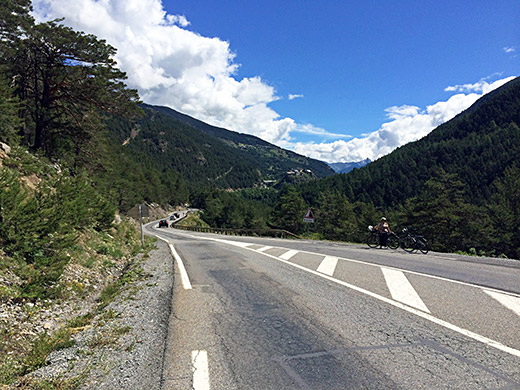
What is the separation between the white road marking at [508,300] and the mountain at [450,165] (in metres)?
128

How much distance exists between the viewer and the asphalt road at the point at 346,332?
2.96 meters

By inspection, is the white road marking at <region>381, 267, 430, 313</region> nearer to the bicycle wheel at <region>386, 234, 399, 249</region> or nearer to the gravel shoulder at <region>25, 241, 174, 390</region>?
the gravel shoulder at <region>25, 241, 174, 390</region>

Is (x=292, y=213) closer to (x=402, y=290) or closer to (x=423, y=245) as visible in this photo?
(x=423, y=245)

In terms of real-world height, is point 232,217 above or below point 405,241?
below

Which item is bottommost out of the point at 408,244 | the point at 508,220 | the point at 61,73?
the point at 408,244

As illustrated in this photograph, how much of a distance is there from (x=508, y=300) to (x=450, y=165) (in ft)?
542

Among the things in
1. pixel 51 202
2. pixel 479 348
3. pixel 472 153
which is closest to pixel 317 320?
pixel 479 348

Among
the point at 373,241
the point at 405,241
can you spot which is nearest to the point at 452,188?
the point at 373,241

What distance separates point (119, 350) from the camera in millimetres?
3666

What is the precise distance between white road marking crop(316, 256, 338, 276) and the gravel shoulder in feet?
14.0

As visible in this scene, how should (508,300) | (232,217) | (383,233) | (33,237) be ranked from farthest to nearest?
(232,217), (383,233), (33,237), (508,300)

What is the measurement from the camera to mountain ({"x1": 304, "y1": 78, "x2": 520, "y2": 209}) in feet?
420

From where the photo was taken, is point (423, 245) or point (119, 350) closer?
point (119, 350)

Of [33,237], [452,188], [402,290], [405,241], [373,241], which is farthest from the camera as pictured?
[452,188]
